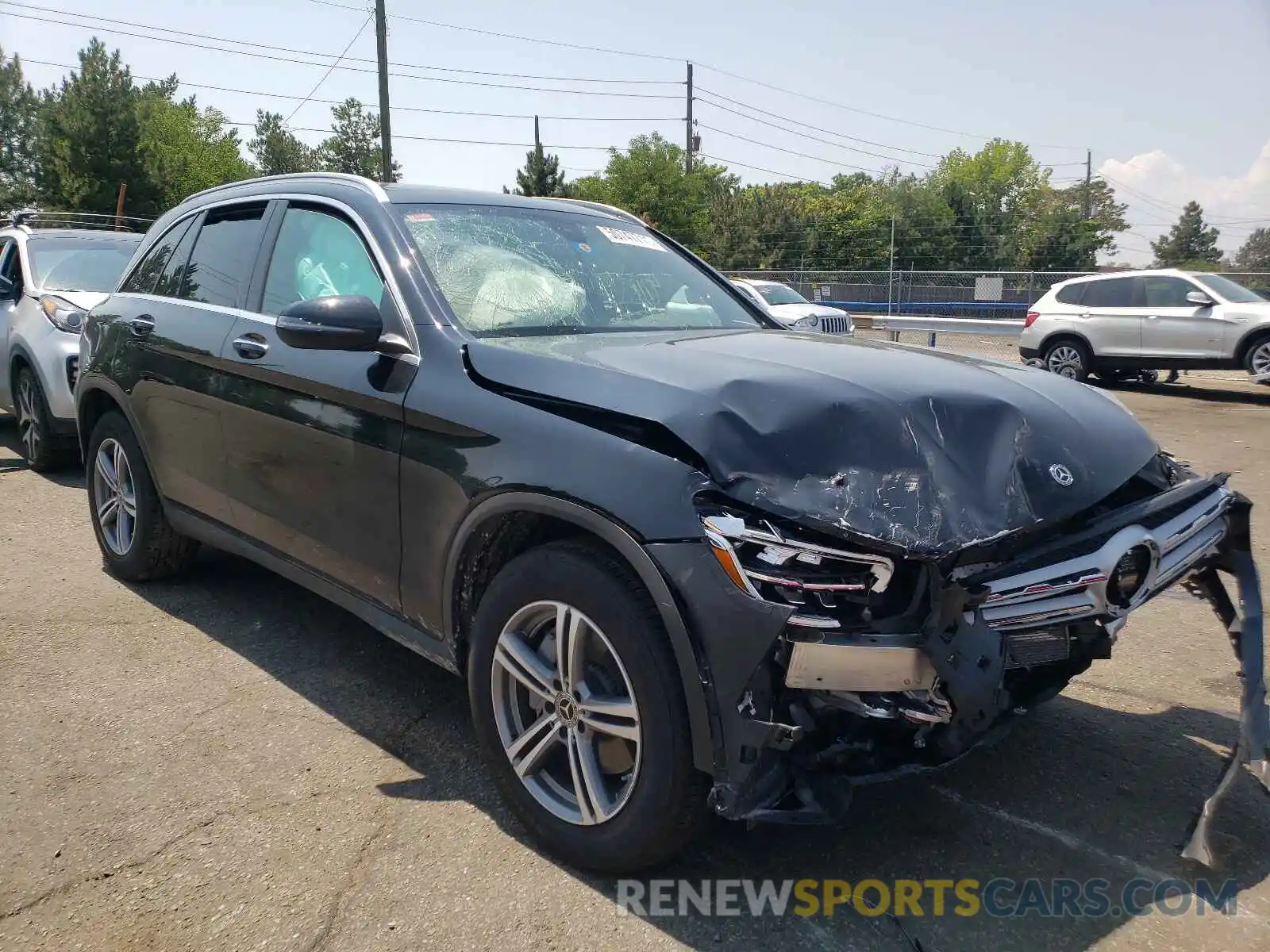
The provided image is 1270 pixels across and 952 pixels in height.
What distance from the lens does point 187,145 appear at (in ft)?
217

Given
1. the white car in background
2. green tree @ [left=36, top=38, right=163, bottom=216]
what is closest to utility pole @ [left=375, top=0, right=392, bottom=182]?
the white car in background

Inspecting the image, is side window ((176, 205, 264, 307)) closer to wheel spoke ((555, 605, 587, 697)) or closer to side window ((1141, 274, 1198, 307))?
wheel spoke ((555, 605, 587, 697))

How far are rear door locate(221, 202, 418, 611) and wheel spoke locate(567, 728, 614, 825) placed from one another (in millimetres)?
867

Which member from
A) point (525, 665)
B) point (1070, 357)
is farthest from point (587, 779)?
point (1070, 357)

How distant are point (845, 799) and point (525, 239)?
226 centimetres

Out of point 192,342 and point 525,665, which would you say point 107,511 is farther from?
point 525,665

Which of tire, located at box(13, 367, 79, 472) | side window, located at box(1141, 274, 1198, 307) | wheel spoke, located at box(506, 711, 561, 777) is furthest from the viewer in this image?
side window, located at box(1141, 274, 1198, 307)

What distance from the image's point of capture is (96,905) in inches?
97.9

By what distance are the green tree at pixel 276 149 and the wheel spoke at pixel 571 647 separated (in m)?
73.4

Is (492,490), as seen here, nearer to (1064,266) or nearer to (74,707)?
(74,707)

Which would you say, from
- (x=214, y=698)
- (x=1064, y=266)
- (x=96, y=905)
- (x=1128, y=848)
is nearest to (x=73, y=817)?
(x=96, y=905)

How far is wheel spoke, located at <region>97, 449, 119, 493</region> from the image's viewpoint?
4863 millimetres

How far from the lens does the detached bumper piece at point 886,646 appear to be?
2.10 meters

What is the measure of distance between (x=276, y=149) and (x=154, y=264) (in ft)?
242
